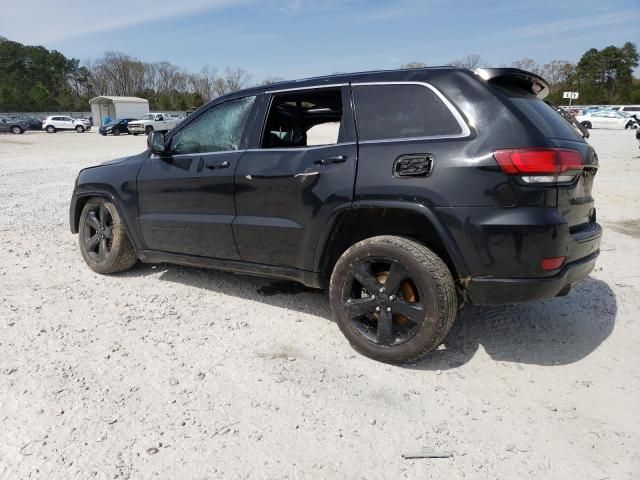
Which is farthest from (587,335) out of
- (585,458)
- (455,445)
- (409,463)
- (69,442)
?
(69,442)

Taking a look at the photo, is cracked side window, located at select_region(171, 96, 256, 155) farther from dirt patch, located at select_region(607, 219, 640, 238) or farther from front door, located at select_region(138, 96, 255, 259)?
dirt patch, located at select_region(607, 219, 640, 238)

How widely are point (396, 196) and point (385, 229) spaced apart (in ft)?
1.29

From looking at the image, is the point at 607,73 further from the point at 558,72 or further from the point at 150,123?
the point at 150,123

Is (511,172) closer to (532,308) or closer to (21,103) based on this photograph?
(532,308)

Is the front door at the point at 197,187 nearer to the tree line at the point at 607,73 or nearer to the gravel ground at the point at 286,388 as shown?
the gravel ground at the point at 286,388

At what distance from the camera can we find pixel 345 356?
334 centimetres

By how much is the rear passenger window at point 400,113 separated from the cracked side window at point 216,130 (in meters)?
1.06

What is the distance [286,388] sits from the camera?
9.68ft

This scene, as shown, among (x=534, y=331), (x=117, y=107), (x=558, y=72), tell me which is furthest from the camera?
(x=558, y=72)

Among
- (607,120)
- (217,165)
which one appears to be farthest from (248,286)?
(607,120)

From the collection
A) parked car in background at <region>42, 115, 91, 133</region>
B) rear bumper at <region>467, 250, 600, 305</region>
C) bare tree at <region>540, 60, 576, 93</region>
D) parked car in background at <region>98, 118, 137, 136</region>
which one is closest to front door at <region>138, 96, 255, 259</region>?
rear bumper at <region>467, 250, 600, 305</region>

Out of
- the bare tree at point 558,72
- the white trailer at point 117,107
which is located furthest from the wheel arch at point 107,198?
the bare tree at point 558,72

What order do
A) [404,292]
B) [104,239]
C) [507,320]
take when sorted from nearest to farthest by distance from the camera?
[404,292]
[507,320]
[104,239]

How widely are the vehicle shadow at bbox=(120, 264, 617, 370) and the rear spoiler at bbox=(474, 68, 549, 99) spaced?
1.72 m
